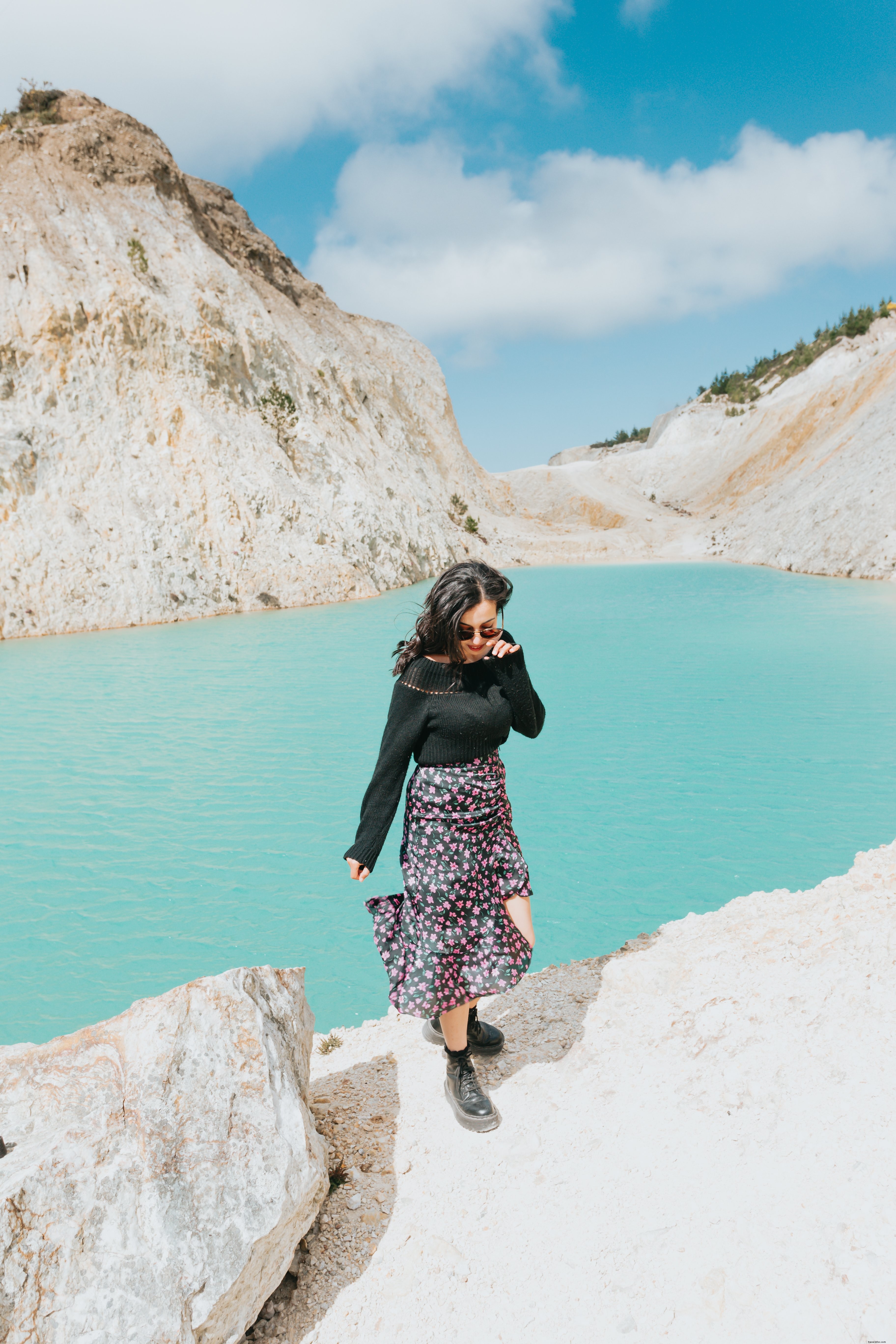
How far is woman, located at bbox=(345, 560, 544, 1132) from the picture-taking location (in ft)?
9.62

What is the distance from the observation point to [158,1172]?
6.47 ft

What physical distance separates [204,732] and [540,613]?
13304 millimetres

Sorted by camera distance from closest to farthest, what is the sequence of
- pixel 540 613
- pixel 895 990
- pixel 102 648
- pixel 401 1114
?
1. pixel 895 990
2. pixel 401 1114
3. pixel 102 648
4. pixel 540 613

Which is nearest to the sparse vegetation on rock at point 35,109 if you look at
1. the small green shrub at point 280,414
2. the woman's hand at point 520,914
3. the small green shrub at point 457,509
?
the small green shrub at point 280,414

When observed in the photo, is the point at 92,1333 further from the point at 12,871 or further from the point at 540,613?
the point at 540,613

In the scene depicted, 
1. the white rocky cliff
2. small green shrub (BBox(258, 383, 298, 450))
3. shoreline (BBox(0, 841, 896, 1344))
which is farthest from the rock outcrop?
shoreline (BBox(0, 841, 896, 1344))

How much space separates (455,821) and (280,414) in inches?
1049

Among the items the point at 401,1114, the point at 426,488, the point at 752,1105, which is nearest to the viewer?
the point at 752,1105

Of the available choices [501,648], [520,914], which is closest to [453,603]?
[501,648]

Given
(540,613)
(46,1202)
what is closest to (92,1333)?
(46,1202)

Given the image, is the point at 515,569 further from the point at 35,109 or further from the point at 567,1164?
the point at 567,1164

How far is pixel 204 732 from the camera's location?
9.77 metres

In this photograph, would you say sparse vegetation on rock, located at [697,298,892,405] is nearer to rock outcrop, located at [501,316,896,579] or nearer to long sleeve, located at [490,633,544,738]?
rock outcrop, located at [501,316,896,579]

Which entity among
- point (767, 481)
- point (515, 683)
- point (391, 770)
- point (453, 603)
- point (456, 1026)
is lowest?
point (456, 1026)
